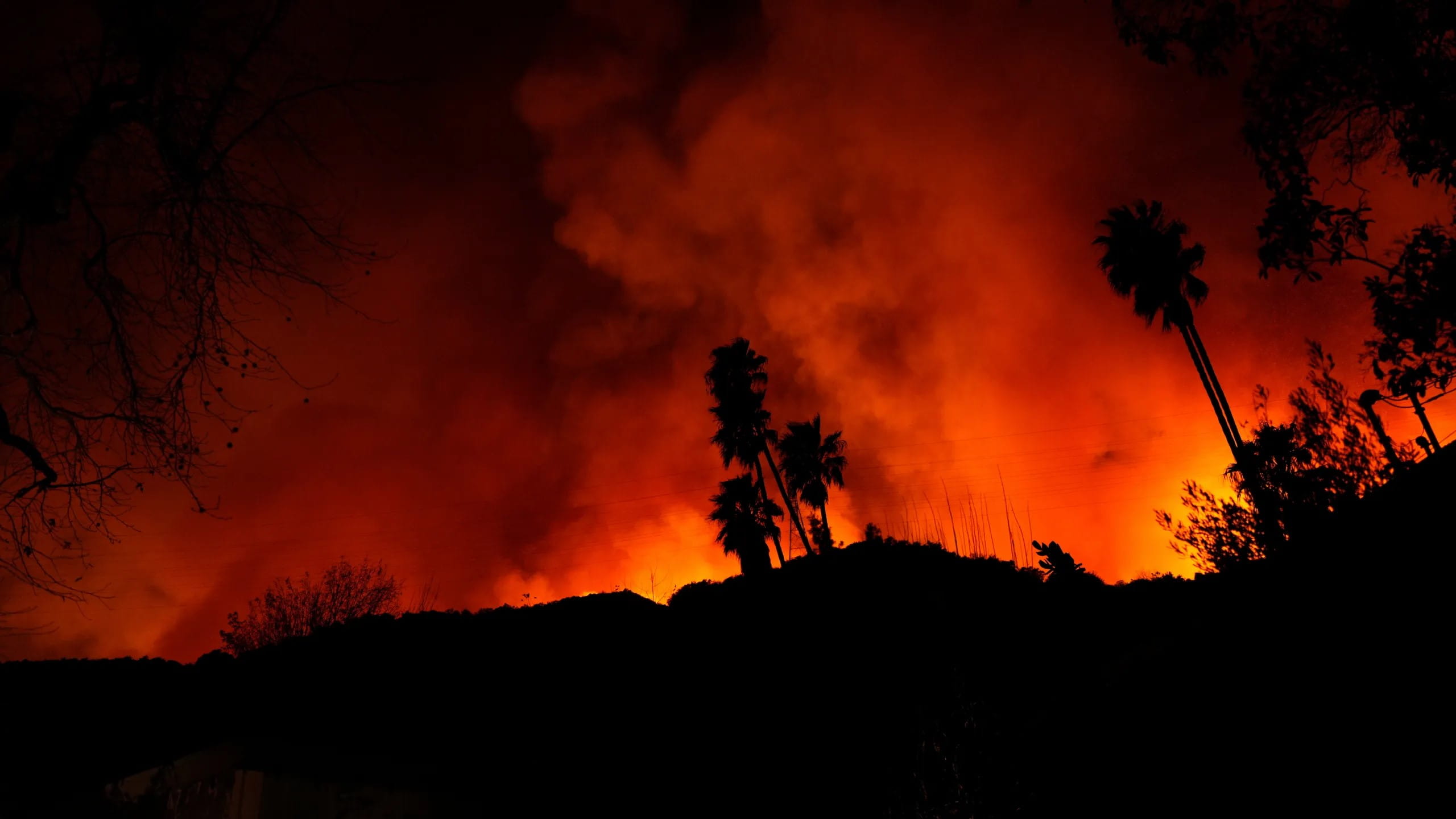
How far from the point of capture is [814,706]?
747 inches

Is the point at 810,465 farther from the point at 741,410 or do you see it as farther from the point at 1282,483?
the point at 1282,483

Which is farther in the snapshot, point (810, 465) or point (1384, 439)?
point (810, 465)

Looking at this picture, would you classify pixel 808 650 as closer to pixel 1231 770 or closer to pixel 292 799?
pixel 292 799

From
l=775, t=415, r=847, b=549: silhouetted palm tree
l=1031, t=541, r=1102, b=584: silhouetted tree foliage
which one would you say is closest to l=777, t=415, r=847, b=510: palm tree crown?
l=775, t=415, r=847, b=549: silhouetted palm tree

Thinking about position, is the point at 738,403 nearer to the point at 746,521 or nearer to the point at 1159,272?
the point at 746,521

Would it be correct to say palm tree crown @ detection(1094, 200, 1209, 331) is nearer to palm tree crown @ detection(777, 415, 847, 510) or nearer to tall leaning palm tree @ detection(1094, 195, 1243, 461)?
tall leaning palm tree @ detection(1094, 195, 1243, 461)

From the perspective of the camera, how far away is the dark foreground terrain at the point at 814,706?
4.78m

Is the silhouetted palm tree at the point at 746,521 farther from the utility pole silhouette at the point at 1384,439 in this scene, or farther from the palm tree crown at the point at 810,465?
the utility pole silhouette at the point at 1384,439

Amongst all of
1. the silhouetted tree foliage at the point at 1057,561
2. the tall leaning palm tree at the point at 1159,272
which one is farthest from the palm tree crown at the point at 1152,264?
the silhouetted tree foliage at the point at 1057,561

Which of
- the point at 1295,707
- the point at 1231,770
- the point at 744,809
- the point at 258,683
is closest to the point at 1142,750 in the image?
the point at 1231,770

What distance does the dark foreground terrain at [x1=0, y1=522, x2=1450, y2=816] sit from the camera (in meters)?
4.78

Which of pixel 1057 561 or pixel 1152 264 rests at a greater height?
pixel 1152 264

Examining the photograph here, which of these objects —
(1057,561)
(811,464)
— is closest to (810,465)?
(811,464)

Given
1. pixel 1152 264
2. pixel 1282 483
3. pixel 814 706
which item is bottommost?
pixel 814 706
